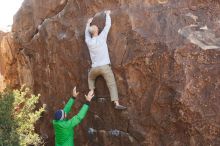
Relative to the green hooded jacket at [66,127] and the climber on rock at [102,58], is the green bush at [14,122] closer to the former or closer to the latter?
the green hooded jacket at [66,127]

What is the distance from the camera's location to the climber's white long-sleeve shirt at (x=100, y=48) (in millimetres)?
8508

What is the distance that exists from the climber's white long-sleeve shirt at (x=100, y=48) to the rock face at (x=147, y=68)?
0.17 meters

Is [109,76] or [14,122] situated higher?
[109,76]

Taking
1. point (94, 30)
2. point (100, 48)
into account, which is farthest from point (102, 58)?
point (94, 30)

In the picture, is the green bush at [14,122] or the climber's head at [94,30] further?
the climber's head at [94,30]

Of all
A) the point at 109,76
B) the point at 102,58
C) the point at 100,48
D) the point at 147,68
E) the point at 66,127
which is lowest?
the point at 66,127

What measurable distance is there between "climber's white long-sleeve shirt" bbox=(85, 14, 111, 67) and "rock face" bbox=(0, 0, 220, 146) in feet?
0.55

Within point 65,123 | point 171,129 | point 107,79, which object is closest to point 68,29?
point 107,79

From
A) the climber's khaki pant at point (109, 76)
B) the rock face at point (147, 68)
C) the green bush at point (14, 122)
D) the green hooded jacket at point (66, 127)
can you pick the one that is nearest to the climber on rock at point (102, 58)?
the climber's khaki pant at point (109, 76)

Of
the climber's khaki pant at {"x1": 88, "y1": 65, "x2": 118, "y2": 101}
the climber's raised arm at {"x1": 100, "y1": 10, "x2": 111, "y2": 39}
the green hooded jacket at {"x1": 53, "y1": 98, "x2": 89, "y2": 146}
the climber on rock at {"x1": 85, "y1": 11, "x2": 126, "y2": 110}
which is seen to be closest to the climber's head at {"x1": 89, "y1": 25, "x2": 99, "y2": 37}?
the climber on rock at {"x1": 85, "y1": 11, "x2": 126, "y2": 110}

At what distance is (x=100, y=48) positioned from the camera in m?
8.50

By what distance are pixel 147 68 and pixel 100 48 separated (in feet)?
3.44

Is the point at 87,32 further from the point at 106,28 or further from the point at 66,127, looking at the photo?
the point at 66,127

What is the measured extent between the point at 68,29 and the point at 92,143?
105 inches
